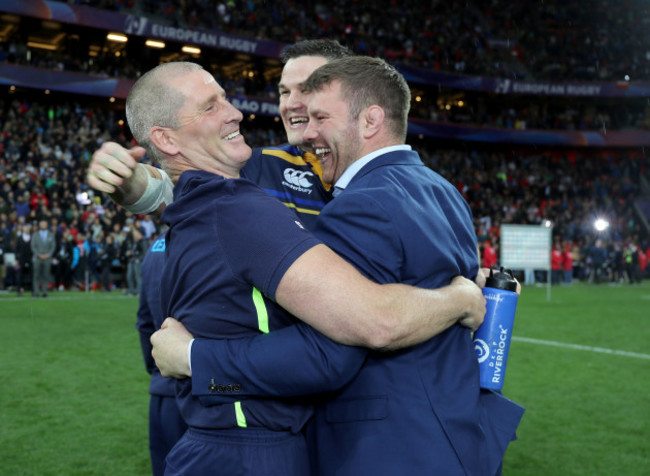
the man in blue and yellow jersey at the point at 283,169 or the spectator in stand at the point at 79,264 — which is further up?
the man in blue and yellow jersey at the point at 283,169

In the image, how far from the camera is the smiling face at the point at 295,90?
3461mm

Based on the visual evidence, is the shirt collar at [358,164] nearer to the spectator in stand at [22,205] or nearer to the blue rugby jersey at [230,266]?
the blue rugby jersey at [230,266]

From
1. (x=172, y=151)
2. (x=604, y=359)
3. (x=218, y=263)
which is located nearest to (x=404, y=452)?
(x=218, y=263)

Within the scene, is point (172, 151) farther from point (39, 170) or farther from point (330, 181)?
point (39, 170)

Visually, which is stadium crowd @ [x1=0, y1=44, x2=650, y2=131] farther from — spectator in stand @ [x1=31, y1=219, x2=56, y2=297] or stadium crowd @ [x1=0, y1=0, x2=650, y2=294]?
spectator in stand @ [x1=31, y1=219, x2=56, y2=297]

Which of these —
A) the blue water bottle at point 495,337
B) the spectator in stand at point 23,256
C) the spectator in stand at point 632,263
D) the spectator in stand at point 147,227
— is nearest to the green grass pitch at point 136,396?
the blue water bottle at point 495,337

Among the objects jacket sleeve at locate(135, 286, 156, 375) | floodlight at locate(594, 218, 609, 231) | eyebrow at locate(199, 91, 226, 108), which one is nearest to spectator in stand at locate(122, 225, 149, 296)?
jacket sleeve at locate(135, 286, 156, 375)

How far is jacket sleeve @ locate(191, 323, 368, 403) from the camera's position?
6.26 ft

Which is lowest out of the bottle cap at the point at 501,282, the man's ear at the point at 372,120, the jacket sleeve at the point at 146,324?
the jacket sleeve at the point at 146,324

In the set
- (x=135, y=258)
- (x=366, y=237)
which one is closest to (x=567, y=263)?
(x=135, y=258)

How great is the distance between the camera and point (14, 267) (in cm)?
2033

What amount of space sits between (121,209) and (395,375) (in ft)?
76.8

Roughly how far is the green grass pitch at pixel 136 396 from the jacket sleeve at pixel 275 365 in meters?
3.91

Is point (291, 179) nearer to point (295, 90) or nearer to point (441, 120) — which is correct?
point (295, 90)
